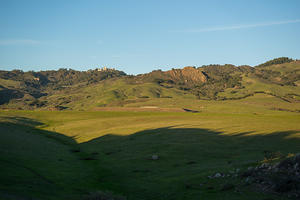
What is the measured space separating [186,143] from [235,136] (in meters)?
13.6

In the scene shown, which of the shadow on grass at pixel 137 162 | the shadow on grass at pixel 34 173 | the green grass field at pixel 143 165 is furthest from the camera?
the shadow on grass at pixel 137 162

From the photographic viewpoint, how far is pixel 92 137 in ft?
276

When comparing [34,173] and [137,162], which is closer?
[34,173]

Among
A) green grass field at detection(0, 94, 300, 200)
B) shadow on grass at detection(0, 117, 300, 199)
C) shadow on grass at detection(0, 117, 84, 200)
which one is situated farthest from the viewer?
shadow on grass at detection(0, 117, 300, 199)

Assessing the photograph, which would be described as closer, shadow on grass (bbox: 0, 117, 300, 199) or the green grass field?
the green grass field

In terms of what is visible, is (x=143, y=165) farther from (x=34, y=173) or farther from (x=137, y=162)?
(x=34, y=173)

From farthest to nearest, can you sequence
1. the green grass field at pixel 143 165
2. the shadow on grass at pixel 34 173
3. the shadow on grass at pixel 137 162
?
the shadow on grass at pixel 137 162, the green grass field at pixel 143 165, the shadow on grass at pixel 34 173

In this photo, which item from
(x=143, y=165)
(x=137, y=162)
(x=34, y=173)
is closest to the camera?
(x=34, y=173)

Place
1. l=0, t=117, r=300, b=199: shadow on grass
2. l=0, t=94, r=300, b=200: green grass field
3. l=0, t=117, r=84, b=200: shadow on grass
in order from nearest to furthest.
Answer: l=0, t=117, r=84, b=200: shadow on grass < l=0, t=94, r=300, b=200: green grass field < l=0, t=117, r=300, b=199: shadow on grass

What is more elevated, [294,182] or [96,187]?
[294,182]

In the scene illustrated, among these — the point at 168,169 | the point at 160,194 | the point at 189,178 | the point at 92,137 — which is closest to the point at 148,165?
the point at 168,169

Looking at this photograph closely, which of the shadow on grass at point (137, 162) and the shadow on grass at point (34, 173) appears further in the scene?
the shadow on grass at point (137, 162)

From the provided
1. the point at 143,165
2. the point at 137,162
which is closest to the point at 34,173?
the point at 143,165

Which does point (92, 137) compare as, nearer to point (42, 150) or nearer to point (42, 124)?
point (42, 150)
